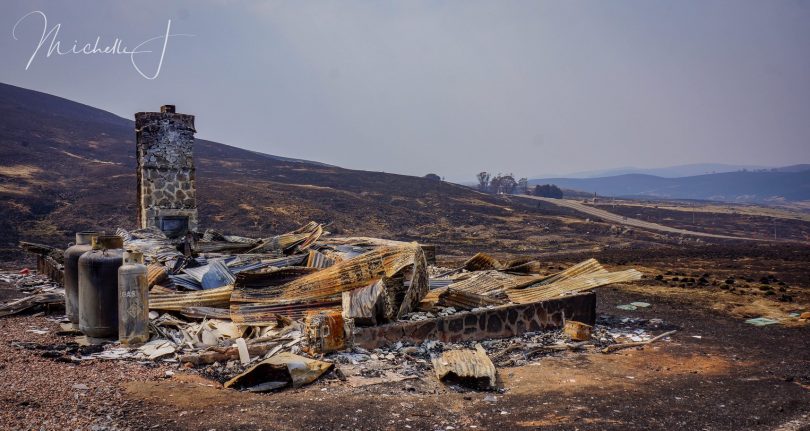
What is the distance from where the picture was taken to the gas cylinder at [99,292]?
21.6 ft

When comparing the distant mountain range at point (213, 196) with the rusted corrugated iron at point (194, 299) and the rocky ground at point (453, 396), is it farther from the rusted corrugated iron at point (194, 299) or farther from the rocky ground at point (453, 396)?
the rocky ground at point (453, 396)

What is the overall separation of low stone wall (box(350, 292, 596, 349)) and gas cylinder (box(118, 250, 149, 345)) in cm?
250

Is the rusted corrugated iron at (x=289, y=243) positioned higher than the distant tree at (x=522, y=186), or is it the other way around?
the distant tree at (x=522, y=186)

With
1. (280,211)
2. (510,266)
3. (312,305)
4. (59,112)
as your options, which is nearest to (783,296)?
(510,266)

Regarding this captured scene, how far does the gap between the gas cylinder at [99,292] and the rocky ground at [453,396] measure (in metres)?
0.55

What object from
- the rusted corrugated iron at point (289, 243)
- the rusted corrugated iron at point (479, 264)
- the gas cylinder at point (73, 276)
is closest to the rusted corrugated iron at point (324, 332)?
the gas cylinder at point (73, 276)

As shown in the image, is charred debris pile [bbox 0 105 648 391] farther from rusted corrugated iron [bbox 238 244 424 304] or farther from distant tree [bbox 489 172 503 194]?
distant tree [bbox 489 172 503 194]

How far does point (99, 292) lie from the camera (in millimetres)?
6570

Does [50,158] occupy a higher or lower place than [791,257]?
higher

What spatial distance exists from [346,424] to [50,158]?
1716 inches

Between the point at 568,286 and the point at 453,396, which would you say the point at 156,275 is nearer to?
the point at 453,396

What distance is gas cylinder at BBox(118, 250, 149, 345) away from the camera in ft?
20.7

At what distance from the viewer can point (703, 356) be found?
7281 mm

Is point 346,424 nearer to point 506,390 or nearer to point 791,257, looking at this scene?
point 506,390
